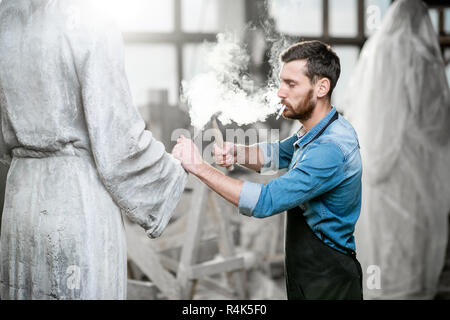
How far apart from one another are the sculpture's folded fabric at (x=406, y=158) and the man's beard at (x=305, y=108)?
2.28 metres

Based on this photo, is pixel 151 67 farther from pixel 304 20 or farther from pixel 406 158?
pixel 406 158

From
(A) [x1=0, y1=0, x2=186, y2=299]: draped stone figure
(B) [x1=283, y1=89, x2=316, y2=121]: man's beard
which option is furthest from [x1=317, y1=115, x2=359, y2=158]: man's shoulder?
(A) [x1=0, y1=0, x2=186, y2=299]: draped stone figure

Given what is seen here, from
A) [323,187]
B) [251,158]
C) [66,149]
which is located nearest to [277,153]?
[251,158]

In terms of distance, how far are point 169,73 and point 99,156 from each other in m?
5.25

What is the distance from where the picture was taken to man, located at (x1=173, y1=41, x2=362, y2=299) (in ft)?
6.47

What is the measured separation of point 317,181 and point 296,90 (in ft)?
1.47

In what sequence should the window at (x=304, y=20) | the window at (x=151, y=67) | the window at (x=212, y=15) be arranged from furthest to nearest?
the window at (x=304, y=20), the window at (x=212, y=15), the window at (x=151, y=67)

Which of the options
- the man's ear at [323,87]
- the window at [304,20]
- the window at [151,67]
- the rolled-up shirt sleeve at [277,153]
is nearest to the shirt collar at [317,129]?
the man's ear at [323,87]

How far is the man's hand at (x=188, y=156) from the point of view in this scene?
1.96 metres

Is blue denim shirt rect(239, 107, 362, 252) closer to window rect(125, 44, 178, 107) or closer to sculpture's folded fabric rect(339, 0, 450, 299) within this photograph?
sculpture's folded fabric rect(339, 0, 450, 299)

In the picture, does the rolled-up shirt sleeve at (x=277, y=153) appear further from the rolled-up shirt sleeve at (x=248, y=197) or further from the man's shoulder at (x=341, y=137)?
the rolled-up shirt sleeve at (x=248, y=197)

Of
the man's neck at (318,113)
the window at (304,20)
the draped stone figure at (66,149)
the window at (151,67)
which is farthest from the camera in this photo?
the window at (304,20)
